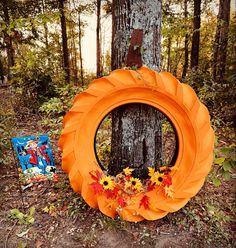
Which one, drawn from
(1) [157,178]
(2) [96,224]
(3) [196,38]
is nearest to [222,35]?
(3) [196,38]

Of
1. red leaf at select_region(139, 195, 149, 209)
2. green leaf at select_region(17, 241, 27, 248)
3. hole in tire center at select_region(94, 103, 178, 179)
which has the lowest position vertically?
green leaf at select_region(17, 241, 27, 248)

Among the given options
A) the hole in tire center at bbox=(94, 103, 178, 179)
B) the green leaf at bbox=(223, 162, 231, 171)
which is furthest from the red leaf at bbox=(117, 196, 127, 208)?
the green leaf at bbox=(223, 162, 231, 171)

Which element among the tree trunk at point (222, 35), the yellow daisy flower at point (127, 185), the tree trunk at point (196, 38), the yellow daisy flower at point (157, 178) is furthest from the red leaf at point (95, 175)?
the tree trunk at point (196, 38)

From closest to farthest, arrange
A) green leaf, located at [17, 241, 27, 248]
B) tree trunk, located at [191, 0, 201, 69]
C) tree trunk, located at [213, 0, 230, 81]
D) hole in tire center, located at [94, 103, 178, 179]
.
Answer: green leaf, located at [17, 241, 27, 248]
hole in tire center, located at [94, 103, 178, 179]
tree trunk, located at [213, 0, 230, 81]
tree trunk, located at [191, 0, 201, 69]

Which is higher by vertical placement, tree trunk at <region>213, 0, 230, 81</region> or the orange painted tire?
tree trunk at <region>213, 0, 230, 81</region>

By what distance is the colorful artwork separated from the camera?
3.63 meters

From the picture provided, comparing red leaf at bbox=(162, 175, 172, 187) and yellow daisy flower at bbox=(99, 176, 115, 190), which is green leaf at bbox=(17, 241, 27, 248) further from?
red leaf at bbox=(162, 175, 172, 187)

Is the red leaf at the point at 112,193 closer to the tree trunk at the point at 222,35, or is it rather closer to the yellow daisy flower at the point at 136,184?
the yellow daisy flower at the point at 136,184

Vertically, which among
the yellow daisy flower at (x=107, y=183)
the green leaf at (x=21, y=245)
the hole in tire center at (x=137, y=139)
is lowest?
the green leaf at (x=21, y=245)

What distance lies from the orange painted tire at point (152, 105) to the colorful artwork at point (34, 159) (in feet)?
3.24

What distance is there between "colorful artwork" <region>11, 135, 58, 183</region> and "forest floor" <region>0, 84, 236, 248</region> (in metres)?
0.13

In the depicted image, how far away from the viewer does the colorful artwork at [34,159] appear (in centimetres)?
363

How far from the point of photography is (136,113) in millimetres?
2992

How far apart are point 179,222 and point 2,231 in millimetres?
1857
